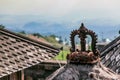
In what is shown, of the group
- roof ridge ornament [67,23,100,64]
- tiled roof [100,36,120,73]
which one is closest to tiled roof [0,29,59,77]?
tiled roof [100,36,120,73]

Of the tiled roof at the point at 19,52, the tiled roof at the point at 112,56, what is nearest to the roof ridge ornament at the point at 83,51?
the tiled roof at the point at 112,56

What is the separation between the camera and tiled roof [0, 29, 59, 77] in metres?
9.41

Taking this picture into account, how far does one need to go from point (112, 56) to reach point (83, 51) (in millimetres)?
4581

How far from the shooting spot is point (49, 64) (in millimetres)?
14312

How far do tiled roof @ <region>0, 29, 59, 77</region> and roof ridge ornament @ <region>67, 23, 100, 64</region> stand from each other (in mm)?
5344

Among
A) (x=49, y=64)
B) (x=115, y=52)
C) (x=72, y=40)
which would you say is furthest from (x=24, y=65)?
(x=72, y=40)

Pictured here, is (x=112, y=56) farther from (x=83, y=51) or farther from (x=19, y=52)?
(x=83, y=51)

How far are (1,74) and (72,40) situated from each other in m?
5.30

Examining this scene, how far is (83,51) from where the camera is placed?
3549mm

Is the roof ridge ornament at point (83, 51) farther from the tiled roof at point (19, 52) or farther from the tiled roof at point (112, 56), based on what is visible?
the tiled roof at point (19, 52)

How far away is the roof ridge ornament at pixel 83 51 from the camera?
11.2 ft

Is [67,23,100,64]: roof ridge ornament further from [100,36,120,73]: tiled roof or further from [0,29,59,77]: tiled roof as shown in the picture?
[0,29,59,77]: tiled roof

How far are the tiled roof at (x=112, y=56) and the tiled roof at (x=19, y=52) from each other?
2368mm

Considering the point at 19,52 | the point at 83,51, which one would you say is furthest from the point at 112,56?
the point at 83,51
